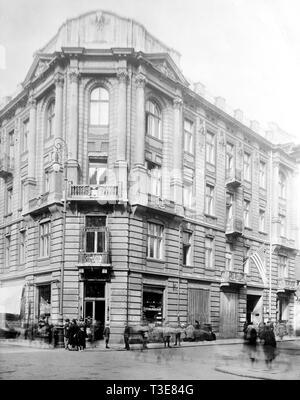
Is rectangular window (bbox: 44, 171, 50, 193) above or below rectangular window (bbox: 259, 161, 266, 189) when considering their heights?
below

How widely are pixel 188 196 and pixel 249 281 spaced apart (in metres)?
4.32

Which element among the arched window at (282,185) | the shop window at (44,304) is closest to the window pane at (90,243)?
the shop window at (44,304)

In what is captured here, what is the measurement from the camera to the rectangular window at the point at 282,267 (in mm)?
23244

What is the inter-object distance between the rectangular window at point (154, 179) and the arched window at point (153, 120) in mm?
1435

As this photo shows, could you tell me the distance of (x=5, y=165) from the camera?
56.4 ft

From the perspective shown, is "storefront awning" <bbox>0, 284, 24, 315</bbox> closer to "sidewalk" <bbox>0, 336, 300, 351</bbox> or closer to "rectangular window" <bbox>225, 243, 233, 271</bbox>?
"sidewalk" <bbox>0, 336, 300, 351</bbox>

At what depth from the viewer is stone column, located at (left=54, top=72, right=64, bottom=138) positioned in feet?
62.2

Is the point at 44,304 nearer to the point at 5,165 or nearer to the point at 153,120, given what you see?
the point at 5,165

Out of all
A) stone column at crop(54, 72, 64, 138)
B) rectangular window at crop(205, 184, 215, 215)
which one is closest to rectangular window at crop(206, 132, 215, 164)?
rectangular window at crop(205, 184, 215, 215)

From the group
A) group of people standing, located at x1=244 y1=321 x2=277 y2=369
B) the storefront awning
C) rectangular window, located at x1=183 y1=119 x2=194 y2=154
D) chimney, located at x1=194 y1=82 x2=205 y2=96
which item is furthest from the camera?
rectangular window, located at x1=183 y1=119 x2=194 y2=154

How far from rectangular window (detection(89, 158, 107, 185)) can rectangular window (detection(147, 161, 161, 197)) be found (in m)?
1.99

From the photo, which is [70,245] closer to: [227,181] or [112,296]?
[112,296]

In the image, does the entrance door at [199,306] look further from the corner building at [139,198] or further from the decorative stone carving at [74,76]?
the decorative stone carving at [74,76]
